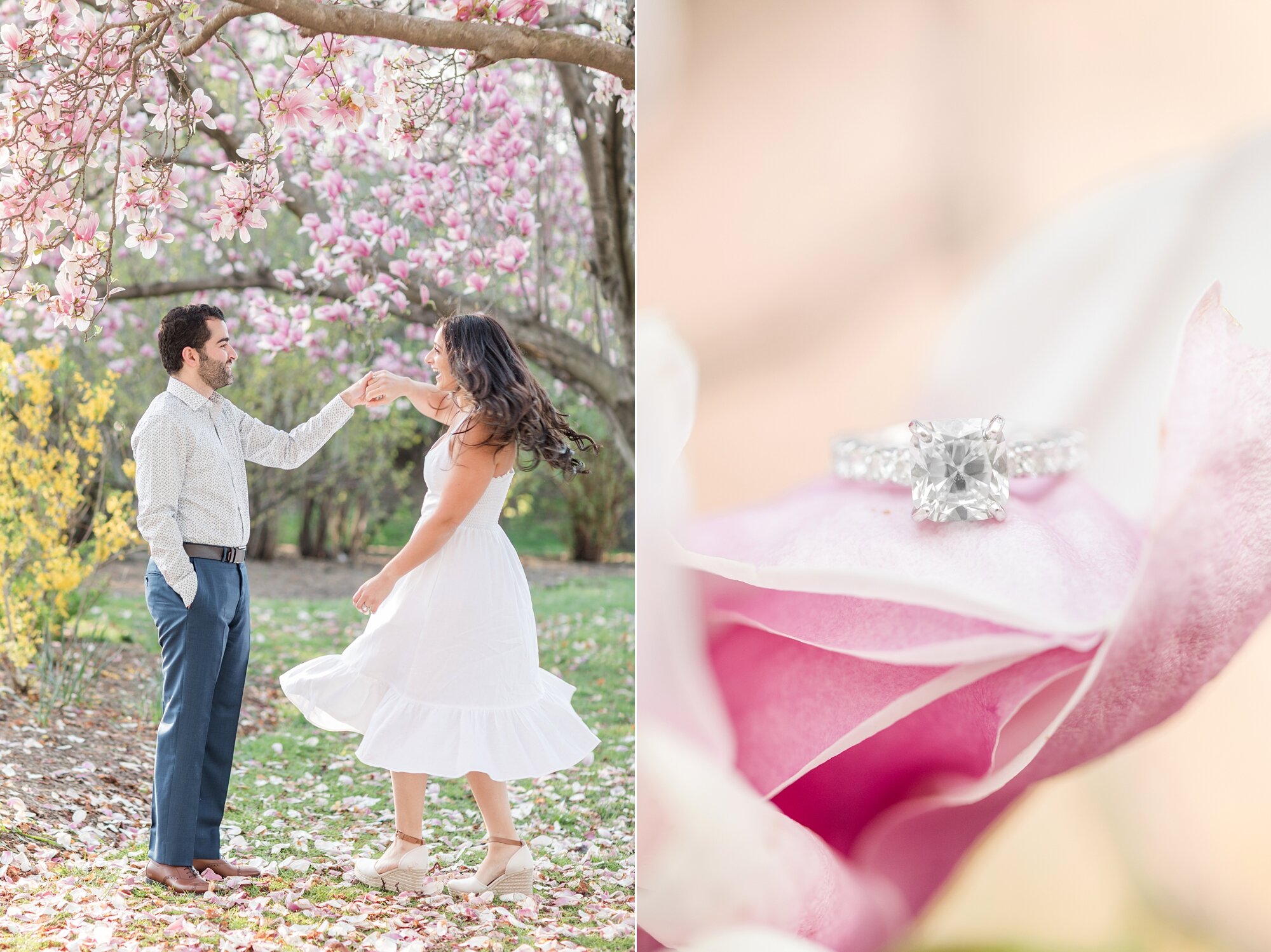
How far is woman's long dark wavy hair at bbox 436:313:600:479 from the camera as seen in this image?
1.65m

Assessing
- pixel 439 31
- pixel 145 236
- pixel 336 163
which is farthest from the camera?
pixel 336 163

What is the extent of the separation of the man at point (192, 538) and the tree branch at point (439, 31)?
0.49 metres

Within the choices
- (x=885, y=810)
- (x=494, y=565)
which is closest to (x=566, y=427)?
(x=494, y=565)

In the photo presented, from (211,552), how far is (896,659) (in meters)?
1.17

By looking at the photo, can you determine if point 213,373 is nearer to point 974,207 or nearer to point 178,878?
point 178,878

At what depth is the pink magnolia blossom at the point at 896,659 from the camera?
1018mm

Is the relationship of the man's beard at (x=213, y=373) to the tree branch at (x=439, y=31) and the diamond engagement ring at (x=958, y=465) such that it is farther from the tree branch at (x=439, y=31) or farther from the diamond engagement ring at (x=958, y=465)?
the diamond engagement ring at (x=958, y=465)

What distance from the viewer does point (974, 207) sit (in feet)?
3.74

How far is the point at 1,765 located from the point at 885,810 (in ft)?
6.98

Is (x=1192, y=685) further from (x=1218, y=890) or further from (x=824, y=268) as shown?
(x=824, y=268)

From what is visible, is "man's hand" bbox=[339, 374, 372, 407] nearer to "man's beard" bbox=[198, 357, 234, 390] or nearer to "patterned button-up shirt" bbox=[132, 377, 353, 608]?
"patterned button-up shirt" bbox=[132, 377, 353, 608]

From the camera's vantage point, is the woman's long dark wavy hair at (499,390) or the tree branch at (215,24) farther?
the woman's long dark wavy hair at (499,390)

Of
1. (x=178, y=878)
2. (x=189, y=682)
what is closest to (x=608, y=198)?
(x=189, y=682)

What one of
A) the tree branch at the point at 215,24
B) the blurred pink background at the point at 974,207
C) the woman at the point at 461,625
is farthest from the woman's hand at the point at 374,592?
the tree branch at the point at 215,24
